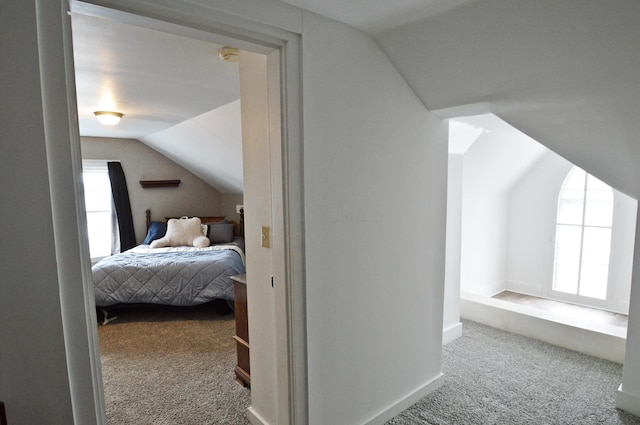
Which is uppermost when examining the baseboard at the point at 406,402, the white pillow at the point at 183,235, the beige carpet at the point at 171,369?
the white pillow at the point at 183,235

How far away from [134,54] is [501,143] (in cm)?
360

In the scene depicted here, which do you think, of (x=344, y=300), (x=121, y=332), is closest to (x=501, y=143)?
(x=344, y=300)

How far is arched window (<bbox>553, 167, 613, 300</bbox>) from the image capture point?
15.3 ft

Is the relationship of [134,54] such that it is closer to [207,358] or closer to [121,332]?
[207,358]

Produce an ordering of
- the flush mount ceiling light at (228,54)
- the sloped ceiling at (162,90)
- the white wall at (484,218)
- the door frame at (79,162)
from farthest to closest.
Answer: the white wall at (484,218) < the flush mount ceiling light at (228,54) < the sloped ceiling at (162,90) < the door frame at (79,162)

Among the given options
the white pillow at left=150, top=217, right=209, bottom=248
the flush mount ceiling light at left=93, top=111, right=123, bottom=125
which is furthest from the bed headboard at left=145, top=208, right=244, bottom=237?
the flush mount ceiling light at left=93, top=111, right=123, bottom=125

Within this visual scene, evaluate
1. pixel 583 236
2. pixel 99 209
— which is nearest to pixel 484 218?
pixel 583 236

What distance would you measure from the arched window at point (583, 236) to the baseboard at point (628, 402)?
3.14 metres

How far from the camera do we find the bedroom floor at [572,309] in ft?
14.3

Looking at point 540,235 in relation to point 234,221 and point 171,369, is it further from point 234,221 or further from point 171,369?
point 171,369

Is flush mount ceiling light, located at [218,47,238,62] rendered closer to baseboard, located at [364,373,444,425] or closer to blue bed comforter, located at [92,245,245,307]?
baseboard, located at [364,373,444,425]

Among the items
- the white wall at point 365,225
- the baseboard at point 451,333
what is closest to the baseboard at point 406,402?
the white wall at point 365,225

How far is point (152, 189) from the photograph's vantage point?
5605 mm

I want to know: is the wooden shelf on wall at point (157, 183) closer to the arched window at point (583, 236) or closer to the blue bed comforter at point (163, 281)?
the blue bed comforter at point (163, 281)
